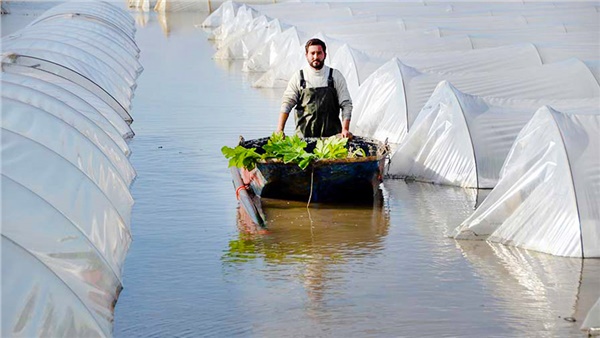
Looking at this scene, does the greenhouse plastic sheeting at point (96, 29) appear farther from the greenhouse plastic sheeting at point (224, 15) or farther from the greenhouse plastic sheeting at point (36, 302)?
the greenhouse plastic sheeting at point (36, 302)

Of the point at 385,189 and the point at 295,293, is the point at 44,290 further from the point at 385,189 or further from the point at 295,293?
the point at 385,189

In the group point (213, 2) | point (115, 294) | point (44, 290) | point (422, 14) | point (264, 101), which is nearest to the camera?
point (44, 290)

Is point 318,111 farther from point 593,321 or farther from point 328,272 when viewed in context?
point 593,321

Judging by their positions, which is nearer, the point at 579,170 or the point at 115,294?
the point at 115,294

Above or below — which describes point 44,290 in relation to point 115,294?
above

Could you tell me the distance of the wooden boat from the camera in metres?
10.6

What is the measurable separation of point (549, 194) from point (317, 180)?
2.62 meters

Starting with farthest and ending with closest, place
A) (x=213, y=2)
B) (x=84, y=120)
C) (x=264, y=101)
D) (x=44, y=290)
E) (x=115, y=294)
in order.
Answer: (x=213, y=2) < (x=264, y=101) < (x=84, y=120) < (x=115, y=294) < (x=44, y=290)

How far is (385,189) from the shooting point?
1184cm

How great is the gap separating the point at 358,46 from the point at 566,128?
11242 millimetres

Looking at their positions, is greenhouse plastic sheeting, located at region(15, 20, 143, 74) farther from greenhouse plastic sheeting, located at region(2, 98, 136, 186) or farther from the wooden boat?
greenhouse plastic sheeting, located at region(2, 98, 136, 186)

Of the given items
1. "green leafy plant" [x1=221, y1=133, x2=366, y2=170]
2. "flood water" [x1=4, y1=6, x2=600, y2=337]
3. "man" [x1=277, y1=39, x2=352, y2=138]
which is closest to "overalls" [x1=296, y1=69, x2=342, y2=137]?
"man" [x1=277, y1=39, x2=352, y2=138]

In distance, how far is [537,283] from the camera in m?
8.12

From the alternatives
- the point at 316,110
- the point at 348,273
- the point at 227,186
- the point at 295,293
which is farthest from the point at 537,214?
the point at 227,186
